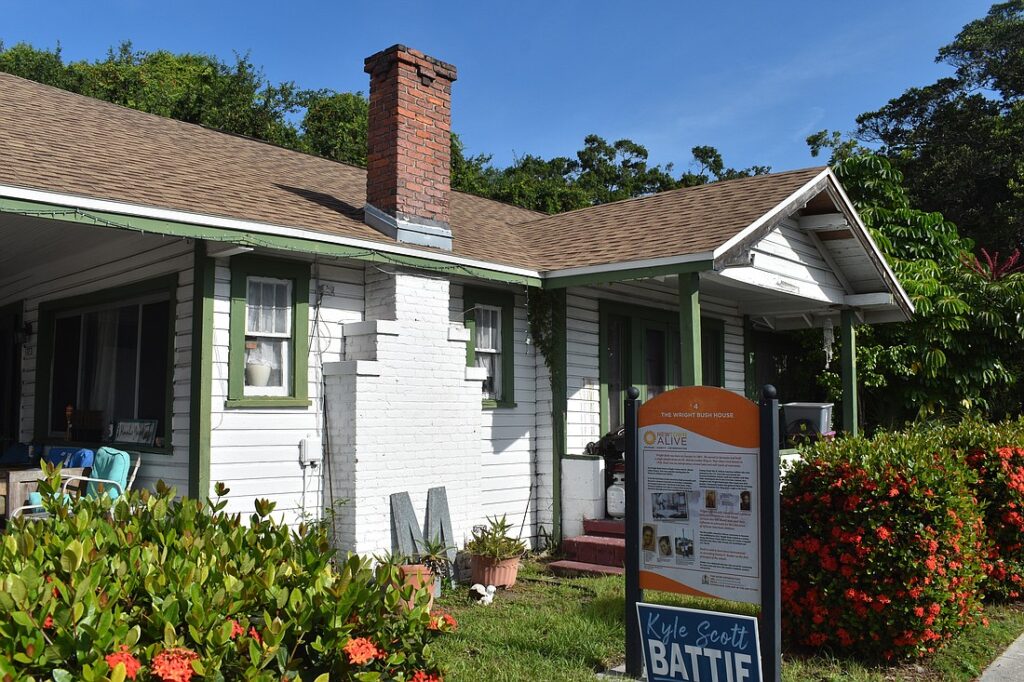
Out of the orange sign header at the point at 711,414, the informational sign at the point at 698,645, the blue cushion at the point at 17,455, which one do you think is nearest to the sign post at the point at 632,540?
the orange sign header at the point at 711,414

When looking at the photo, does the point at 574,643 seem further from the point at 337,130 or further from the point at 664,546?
the point at 337,130

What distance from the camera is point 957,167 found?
30797 mm

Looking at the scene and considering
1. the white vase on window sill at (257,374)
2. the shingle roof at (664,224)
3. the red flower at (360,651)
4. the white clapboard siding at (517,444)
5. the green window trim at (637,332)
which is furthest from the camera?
the green window trim at (637,332)

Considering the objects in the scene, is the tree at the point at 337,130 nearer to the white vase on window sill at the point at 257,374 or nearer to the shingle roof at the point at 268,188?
the shingle roof at the point at 268,188

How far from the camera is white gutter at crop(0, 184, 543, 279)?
20.1 ft

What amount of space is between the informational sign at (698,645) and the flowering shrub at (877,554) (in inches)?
68.8

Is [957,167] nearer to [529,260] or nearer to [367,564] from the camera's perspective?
[529,260]

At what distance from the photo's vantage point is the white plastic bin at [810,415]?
1277 centimetres

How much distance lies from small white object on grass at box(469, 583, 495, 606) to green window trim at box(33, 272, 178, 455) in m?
3.05

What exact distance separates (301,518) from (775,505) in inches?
186

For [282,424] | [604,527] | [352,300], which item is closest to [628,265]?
[352,300]

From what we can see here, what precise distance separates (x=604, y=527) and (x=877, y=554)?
13.9ft

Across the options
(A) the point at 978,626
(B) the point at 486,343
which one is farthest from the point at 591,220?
(A) the point at 978,626

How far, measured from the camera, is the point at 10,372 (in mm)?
11008
